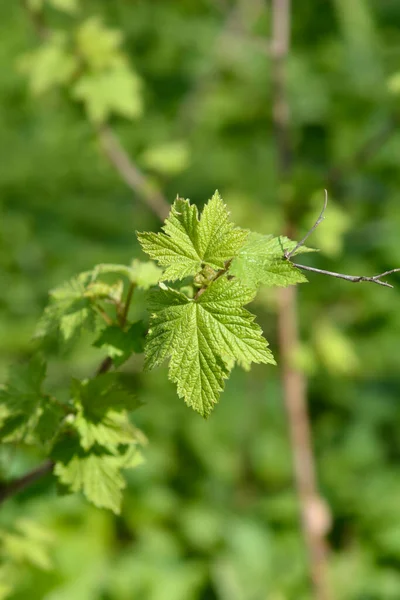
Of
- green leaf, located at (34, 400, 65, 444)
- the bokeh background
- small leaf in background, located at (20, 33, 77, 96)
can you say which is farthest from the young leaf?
small leaf in background, located at (20, 33, 77, 96)

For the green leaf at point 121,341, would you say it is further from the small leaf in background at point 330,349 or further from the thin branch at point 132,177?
the small leaf in background at point 330,349

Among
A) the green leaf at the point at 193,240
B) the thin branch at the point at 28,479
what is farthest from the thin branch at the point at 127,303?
the thin branch at the point at 28,479

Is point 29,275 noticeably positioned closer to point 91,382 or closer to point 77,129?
point 77,129

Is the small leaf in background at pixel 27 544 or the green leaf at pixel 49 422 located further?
the small leaf in background at pixel 27 544

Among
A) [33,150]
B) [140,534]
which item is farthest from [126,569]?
[33,150]

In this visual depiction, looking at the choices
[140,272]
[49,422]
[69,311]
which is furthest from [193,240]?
[49,422]

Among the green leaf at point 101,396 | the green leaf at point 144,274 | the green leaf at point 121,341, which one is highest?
Answer: the green leaf at point 144,274

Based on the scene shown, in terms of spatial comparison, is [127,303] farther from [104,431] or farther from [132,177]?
[132,177]
